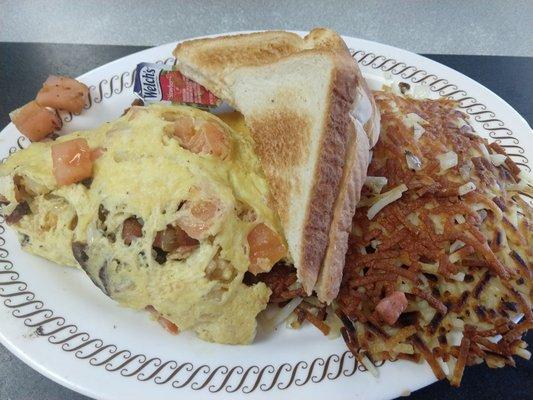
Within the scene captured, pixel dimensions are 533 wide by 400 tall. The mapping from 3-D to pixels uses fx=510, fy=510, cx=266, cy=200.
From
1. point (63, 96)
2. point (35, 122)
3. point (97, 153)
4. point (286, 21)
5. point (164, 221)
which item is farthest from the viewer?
point (286, 21)

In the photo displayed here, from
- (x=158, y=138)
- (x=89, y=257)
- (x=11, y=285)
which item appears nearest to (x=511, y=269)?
(x=158, y=138)

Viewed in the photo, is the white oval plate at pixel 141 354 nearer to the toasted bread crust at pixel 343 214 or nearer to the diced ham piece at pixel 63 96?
the toasted bread crust at pixel 343 214

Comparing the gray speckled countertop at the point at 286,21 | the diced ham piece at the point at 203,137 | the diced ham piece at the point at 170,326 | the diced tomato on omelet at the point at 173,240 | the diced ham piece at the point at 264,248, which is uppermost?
the diced ham piece at the point at 203,137

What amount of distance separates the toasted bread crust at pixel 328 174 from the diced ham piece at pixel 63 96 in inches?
54.9

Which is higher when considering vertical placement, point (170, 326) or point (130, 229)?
point (130, 229)

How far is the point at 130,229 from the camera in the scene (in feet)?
5.89

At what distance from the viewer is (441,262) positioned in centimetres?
184

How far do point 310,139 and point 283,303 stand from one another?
0.66 m

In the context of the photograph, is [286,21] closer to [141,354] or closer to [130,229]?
[130,229]

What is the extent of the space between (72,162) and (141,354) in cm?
77

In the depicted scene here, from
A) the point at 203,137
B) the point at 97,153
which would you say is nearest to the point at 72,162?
the point at 97,153

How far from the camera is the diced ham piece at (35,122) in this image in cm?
244

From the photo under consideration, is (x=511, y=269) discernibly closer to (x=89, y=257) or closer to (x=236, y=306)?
(x=236, y=306)

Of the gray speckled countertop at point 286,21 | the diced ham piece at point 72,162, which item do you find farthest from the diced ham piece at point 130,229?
the gray speckled countertop at point 286,21
